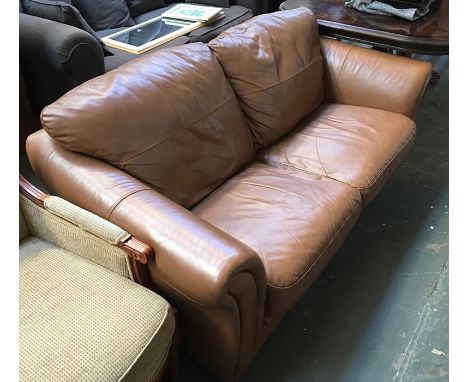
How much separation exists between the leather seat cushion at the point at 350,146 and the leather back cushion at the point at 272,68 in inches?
2.8

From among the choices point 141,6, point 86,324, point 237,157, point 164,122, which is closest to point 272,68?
point 237,157

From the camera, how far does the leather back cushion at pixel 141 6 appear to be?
300 cm

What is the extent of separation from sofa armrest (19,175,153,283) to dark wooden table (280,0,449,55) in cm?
152

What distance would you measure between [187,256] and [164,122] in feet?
1.71

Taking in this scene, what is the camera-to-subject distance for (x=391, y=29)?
6.57 ft

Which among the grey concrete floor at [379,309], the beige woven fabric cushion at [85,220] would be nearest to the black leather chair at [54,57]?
the grey concrete floor at [379,309]

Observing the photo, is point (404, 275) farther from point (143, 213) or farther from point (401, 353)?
point (143, 213)

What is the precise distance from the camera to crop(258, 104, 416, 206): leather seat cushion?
1608 mm

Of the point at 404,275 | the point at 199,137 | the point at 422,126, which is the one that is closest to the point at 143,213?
the point at 199,137

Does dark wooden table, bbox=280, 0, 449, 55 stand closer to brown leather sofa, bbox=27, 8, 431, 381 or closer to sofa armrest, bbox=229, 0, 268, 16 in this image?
brown leather sofa, bbox=27, 8, 431, 381

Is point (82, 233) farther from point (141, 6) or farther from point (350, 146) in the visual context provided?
point (141, 6)

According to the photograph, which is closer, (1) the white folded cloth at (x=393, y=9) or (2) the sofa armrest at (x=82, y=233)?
(2) the sofa armrest at (x=82, y=233)

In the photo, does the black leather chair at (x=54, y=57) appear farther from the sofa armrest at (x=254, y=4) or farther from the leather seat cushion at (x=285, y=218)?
the sofa armrest at (x=254, y=4)
